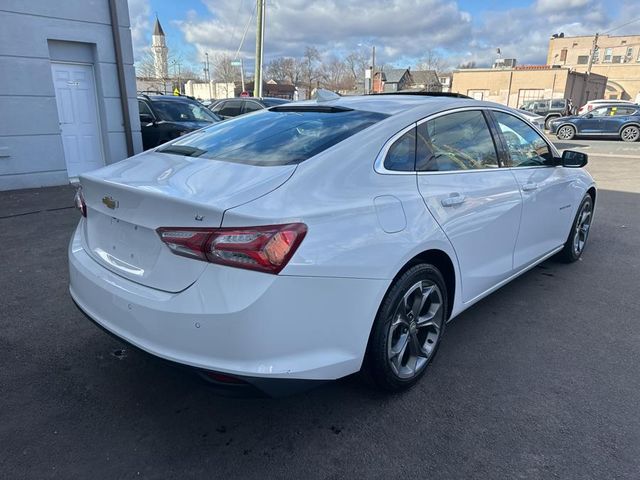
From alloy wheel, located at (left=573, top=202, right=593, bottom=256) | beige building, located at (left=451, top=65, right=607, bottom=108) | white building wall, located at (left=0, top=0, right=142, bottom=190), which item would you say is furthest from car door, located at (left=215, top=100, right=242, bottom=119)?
beige building, located at (left=451, top=65, right=607, bottom=108)

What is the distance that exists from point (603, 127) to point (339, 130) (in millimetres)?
22900

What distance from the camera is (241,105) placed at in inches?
590

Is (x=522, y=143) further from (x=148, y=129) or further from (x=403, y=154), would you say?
(x=148, y=129)

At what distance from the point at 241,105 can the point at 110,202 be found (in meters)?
13.3

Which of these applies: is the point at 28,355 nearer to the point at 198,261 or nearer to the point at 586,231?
the point at 198,261

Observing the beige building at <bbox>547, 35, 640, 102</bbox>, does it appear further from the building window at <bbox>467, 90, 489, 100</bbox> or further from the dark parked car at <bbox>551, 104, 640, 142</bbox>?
the dark parked car at <bbox>551, 104, 640, 142</bbox>

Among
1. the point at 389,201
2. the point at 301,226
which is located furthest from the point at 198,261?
the point at 389,201


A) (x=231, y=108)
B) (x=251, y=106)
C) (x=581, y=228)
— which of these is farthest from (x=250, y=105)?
(x=581, y=228)

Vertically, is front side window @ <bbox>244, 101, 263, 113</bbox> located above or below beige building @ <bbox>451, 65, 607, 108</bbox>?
below

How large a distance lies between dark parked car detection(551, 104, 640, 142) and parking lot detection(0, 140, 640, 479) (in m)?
20.6

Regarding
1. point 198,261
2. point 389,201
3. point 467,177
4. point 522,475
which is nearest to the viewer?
point 198,261

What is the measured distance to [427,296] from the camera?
2.76 metres

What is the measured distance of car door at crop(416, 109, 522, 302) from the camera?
2.76 metres

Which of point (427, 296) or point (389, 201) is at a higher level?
point (389, 201)
